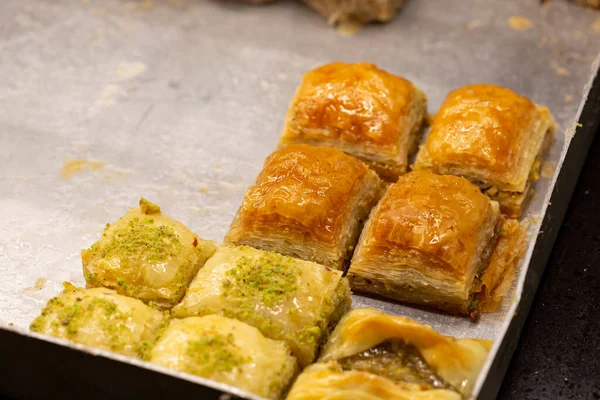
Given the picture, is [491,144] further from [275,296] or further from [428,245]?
[275,296]

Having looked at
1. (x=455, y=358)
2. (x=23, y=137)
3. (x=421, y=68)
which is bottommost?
(x=23, y=137)

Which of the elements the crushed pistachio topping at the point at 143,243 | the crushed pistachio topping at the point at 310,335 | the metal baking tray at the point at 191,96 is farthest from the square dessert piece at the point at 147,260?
the crushed pistachio topping at the point at 310,335

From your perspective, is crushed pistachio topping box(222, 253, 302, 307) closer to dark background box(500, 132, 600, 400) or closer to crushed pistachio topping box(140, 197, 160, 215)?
crushed pistachio topping box(140, 197, 160, 215)

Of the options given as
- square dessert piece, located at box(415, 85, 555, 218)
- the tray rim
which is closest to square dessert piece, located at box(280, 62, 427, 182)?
square dessert piece, located at box(415, 85, 555, 218)

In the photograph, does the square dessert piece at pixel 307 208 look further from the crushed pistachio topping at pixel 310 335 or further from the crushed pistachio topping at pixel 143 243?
the crushed pistachio topping at pixel 310 335

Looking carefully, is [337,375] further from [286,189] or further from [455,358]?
[286,189]

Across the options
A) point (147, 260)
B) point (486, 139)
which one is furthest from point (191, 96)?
point (486, 139)

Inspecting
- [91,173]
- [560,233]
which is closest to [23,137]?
[91,173]
